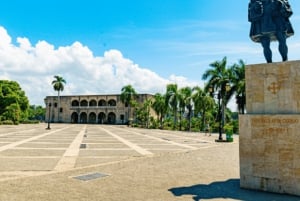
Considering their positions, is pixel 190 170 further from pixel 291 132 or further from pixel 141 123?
pixel 141 123

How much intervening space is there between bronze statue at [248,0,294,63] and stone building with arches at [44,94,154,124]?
6521 centimetres

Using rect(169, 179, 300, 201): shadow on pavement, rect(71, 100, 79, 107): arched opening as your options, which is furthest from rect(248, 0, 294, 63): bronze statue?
rect(71, 100, 79, 107): arched opening

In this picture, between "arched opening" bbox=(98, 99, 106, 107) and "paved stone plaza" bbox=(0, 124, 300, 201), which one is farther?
"arched opening" bbox=(98, 99, 106, 107)

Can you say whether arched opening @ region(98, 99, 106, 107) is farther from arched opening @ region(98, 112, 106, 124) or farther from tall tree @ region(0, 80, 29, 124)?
tall tree @ region(0, 80, 29, 124)

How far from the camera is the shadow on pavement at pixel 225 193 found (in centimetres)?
571

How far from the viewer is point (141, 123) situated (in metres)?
60.7

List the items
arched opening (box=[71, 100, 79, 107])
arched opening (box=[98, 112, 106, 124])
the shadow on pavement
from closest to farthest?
the shadow on pavement
arched opening (box=[98, 112, 106, 124])
arched opening (box=[71, 100, 79, 107])

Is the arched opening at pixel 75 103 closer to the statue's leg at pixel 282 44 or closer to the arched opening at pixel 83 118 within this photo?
the arched opening at pixel 83 118

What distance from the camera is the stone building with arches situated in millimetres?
74812

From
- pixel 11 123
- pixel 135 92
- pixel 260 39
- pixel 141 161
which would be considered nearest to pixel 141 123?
pixel 135 92

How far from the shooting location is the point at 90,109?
257ft

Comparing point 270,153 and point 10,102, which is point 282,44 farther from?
point 10,102

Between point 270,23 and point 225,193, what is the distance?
14.3 ft

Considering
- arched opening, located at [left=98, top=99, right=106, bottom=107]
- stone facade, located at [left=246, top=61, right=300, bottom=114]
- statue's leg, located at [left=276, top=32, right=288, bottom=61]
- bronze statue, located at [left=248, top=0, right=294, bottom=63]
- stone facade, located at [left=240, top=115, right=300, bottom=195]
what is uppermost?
arched opening, located at [left=98, top=99, right=106, bottom=107]
